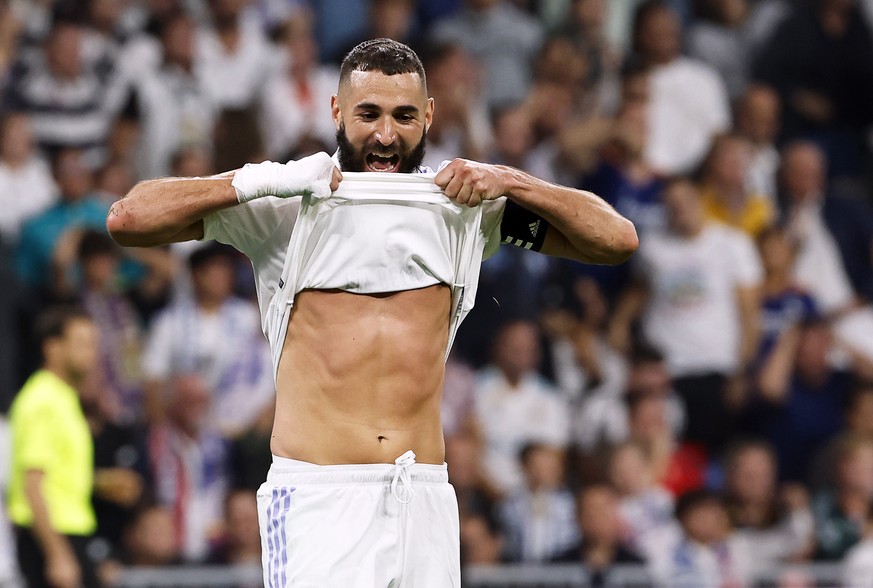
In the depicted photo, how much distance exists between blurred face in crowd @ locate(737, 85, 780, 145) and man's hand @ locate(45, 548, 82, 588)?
5.83 meters

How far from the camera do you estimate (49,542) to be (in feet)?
25.3

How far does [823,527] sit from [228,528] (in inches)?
144

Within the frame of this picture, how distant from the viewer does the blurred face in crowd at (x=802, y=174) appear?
34.6 ft

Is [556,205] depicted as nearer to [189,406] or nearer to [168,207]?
[168,207]

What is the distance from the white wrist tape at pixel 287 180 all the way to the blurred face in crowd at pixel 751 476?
5926 millimetres

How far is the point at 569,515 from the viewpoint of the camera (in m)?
8.75

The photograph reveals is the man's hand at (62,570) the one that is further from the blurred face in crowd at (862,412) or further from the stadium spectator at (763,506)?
the blurred face in crowd at (862,412)

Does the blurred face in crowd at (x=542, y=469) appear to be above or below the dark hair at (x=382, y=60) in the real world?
below

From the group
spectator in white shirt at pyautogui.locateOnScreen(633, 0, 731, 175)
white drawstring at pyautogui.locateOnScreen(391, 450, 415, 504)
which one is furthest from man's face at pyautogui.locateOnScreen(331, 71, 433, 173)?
spectator in white shirt at pyautogui.locateOnScreen(633, 0, 731, 175)

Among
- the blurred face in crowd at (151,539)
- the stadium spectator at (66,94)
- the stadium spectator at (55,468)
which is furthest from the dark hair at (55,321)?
the stadium spectator at (66,94)

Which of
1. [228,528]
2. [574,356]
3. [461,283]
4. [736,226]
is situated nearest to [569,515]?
[574,356]

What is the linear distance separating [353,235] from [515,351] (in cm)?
532

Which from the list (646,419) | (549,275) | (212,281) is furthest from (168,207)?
(549,275)

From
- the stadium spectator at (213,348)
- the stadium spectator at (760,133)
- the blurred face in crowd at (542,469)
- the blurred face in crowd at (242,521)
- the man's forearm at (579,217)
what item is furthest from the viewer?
the stadium spectator at (760,133)
